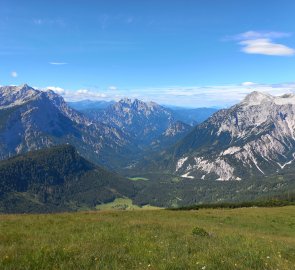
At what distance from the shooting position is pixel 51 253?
13.6 m

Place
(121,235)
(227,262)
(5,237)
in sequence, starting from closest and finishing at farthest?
(227,262), (5,237), (121,235)

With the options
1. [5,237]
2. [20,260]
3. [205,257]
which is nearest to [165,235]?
[205,257]

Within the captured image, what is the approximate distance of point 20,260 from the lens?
12.5 meters

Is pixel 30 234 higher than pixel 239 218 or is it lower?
higher

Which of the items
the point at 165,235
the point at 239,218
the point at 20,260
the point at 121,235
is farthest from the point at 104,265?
the point at 239,218

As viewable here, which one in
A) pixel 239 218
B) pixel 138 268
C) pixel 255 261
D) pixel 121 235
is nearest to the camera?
pixel 138 268

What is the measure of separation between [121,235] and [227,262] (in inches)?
320

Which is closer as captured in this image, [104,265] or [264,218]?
[104,265]

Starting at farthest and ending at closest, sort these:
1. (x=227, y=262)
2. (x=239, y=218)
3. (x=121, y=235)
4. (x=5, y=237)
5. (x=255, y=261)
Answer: (x=239, y=218), (x=121, y=235), (x=5, y=237), (x=255, y=261), (x=227, y=262)

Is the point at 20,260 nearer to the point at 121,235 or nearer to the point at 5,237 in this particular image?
the point at 5,237

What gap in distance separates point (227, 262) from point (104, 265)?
4.55m

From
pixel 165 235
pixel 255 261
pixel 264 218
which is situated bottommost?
pixel 264 218

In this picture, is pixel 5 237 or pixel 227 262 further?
pixel 5 237

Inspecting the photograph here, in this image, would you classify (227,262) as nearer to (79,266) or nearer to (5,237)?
(79,266)
